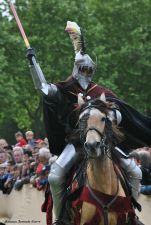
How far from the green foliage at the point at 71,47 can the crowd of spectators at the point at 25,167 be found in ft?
64.0

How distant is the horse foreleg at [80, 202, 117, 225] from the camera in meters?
10.3

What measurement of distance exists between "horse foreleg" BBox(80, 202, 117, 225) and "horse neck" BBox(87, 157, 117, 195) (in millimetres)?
238

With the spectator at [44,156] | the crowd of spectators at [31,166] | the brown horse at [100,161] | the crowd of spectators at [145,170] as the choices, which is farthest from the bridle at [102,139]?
the spectator at [44,156]

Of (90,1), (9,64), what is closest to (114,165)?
(9,64)

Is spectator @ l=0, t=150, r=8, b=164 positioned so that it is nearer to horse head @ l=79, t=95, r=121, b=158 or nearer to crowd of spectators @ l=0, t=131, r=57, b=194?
crowd of spectators @ l=0, t=131, r=57, b=194

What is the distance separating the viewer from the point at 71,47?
39.8 metres

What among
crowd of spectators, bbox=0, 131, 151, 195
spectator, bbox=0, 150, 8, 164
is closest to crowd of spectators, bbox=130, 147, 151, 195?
crowd of spectators, bbox=0, 131, 151, 195

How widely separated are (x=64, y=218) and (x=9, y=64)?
94.2 feet

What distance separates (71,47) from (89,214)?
1173 inches

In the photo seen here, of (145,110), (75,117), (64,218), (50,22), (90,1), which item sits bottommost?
(64,218)

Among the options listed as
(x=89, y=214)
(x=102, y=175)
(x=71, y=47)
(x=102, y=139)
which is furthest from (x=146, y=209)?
(x=71, y=47)

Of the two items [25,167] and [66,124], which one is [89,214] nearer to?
[66,124]

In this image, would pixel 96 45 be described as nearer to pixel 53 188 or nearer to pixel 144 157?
pixel 144 157

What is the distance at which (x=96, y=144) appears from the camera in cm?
948
